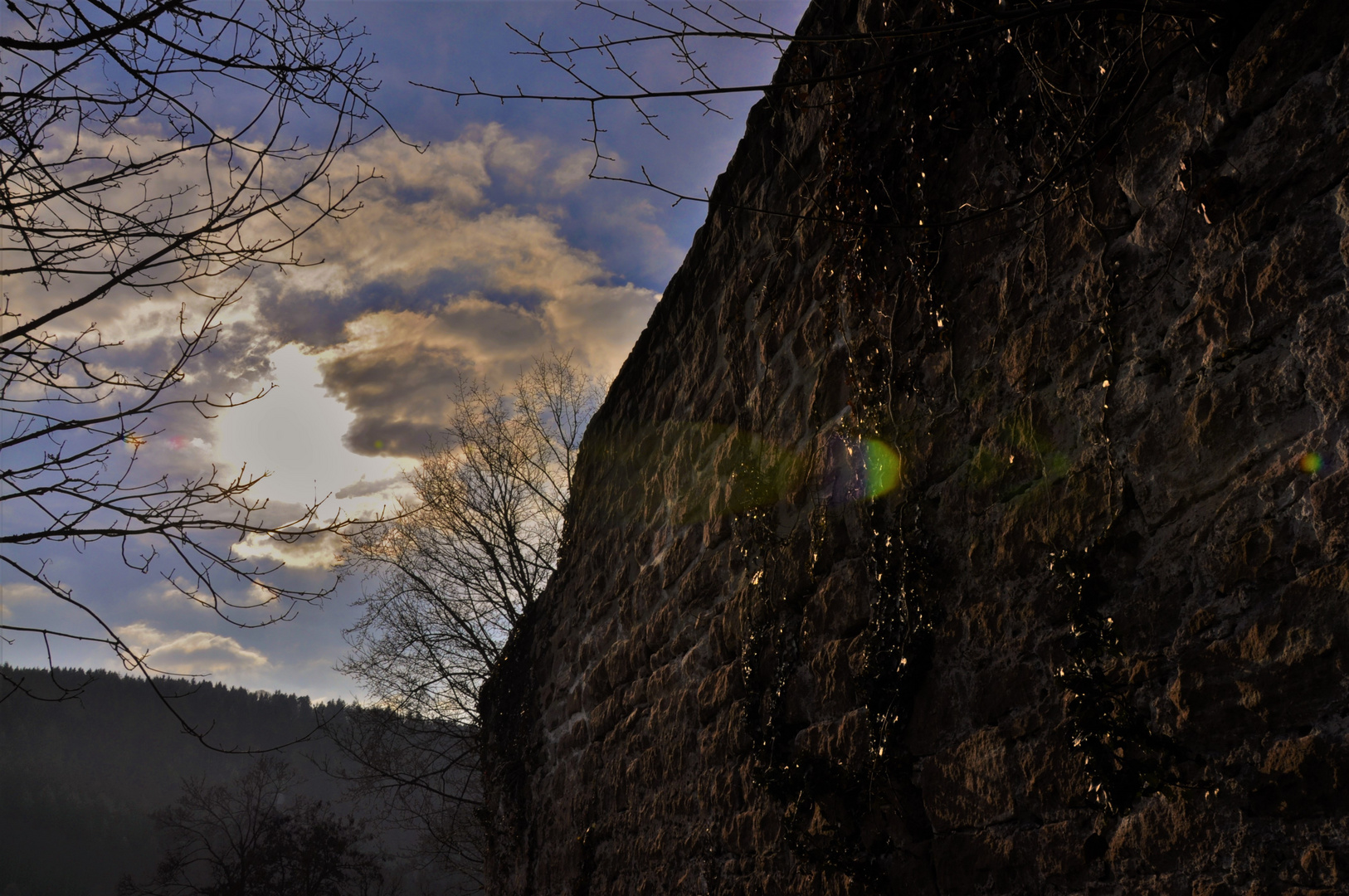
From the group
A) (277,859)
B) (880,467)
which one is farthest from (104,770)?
(880,467)

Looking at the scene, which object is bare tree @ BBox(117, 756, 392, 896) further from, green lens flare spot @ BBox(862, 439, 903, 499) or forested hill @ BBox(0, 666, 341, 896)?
forested hill @ BBox(0, 666, 341, 896)

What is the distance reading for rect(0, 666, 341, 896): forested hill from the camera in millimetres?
50531

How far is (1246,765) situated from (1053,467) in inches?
24.5

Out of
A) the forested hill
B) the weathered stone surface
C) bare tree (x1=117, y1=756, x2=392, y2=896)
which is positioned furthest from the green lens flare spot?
the forested hill

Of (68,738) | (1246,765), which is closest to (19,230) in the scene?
(1246,765)

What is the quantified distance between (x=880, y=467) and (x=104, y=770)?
250 ft

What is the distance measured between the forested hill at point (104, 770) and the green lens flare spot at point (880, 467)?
55.6 m

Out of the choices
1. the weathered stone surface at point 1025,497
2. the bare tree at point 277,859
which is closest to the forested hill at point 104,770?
the bare tree at point 277,859

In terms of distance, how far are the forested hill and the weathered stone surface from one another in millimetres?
54932

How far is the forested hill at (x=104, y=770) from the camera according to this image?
50.5 m

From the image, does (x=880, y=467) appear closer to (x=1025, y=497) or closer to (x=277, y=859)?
(x=1025, y=497)

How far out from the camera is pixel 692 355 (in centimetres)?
387

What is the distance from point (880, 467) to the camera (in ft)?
7.28

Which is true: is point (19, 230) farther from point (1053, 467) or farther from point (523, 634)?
point (523, 634)
